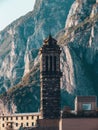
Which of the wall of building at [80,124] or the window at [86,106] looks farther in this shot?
the window at [86,106]

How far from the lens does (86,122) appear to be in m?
168

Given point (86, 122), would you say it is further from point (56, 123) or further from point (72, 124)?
point (56, 123)

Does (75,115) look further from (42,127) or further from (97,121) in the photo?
(42,127)

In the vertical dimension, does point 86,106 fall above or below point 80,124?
above

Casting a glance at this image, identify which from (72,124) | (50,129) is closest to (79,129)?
(72,124)

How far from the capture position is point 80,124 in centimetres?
16725

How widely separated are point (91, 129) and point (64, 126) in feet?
15.7

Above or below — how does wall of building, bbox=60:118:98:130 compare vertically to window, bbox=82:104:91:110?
below

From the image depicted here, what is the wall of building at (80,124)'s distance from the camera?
167m

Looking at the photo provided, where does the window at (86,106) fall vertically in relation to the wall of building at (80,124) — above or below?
above

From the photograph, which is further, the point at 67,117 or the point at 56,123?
the point at 56,123

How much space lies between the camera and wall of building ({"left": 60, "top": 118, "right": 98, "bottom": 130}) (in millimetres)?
167000

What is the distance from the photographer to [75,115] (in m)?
169

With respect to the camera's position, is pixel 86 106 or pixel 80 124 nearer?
pixel 80 124
